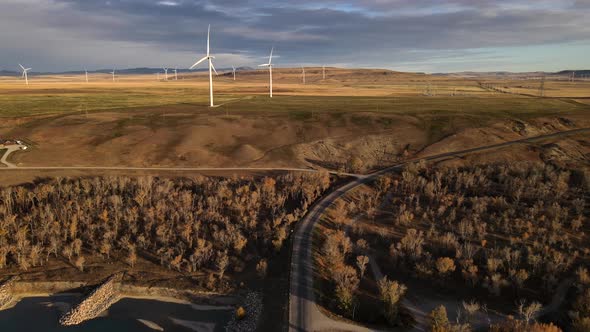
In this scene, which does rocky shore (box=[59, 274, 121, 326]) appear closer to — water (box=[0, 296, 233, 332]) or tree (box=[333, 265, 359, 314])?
water (box=[0, 296, 233, 332])

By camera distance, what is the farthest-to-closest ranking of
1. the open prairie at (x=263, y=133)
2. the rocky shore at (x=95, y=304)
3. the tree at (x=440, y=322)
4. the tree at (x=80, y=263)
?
the open prairie at (x=263, y=133) < the tree at (x=80, y=263) < the rocky shore at (x=95, y=304) < the tree at (x=440, y=322)

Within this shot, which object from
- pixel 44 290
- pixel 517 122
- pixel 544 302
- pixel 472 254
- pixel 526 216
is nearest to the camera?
pixel 544 302

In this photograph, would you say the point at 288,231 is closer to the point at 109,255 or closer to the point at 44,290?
the point at 109,255

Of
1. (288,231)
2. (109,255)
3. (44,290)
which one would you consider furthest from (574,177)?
(44,290)

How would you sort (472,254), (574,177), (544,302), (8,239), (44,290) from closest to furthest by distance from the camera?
(544,302), (44,290), (472,254), (8,239), (574,177)

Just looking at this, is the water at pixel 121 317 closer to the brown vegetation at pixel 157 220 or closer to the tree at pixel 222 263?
the tree at pixel 222 263

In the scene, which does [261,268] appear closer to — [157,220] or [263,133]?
[157,220]

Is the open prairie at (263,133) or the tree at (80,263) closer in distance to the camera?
the tree at (80,263)

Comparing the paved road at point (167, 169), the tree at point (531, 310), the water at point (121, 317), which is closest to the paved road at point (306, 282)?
the water at point (121, 317)
